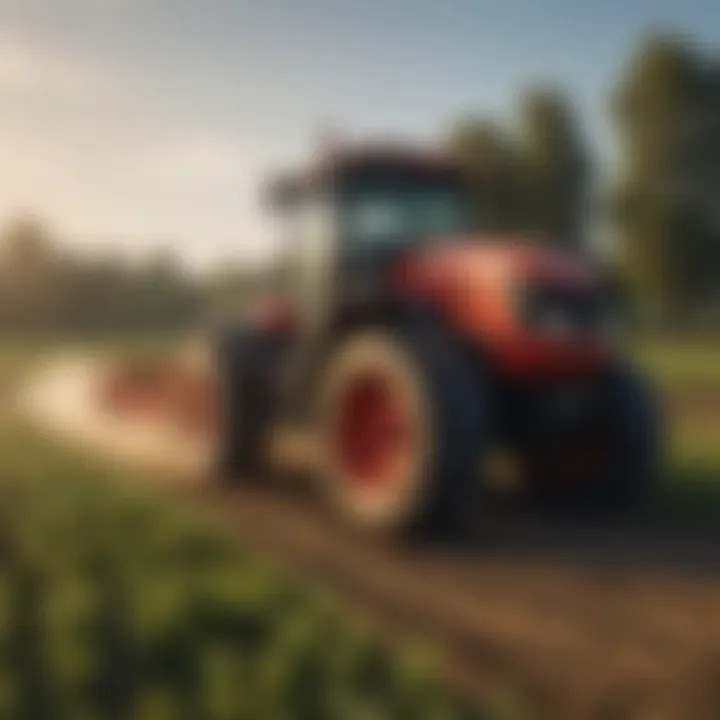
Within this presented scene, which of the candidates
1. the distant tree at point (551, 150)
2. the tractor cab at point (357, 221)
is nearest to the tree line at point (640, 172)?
the distant tree at point (551, 150)

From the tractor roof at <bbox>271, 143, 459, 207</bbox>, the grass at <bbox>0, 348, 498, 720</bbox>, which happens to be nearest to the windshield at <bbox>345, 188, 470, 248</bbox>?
the tractor roof at <bbox>271, 143, 459, 207</bbox>

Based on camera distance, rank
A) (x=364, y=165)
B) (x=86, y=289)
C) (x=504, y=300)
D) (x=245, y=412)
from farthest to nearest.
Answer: (x=245, y=412) < (x=504, y=300) < (x=364, y=165) < (x=86, y=289)

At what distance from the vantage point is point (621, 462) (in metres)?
2.15

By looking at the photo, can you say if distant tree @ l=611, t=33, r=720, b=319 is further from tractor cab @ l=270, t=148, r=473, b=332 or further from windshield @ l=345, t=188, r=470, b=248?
windshield @ l=345, t=188, r=470, b=248

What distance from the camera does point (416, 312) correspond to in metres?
2.15

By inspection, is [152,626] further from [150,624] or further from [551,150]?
[551,150]

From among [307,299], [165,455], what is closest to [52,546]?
[165,455]

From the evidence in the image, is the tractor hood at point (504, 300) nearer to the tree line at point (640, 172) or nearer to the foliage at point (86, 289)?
the tree line at point (640, 172)

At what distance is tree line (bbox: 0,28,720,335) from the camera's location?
1.57 m

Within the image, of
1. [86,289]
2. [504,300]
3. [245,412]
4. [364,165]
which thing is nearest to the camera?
[86,289]

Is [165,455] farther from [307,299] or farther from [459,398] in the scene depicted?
[459,398]

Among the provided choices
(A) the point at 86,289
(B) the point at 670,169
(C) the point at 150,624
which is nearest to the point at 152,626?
(C) the point at 150,624

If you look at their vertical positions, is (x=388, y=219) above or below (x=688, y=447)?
above

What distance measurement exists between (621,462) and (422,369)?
1.37ft
